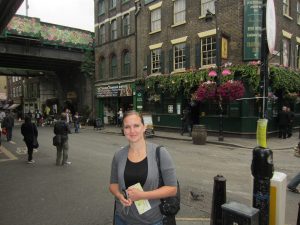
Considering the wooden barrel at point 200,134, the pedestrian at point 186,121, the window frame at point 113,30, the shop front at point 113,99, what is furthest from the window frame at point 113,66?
the wooden barrel at point 200,134

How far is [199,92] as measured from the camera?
54.3 ft

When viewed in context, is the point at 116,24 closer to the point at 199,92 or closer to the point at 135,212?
the point at 199,92

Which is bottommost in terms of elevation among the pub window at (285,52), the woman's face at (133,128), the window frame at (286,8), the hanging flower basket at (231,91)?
the woman's face at (133,128)

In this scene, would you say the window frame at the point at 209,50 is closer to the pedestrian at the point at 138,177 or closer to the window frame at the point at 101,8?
the window frame at the point at 101,8

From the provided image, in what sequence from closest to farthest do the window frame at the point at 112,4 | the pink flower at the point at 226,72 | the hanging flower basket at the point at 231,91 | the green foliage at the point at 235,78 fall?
the hanging flower basket at the point at 231,91
the pink flower at the point at 226,72
the green foliage at the point at 235,78
the window frame at the point at 112,4

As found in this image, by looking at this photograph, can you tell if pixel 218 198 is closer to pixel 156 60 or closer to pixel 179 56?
pixel 179 56

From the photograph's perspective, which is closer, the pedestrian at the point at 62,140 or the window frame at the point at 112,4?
the pedestrian at the point at 62,140

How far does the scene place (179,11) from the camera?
2173 cm

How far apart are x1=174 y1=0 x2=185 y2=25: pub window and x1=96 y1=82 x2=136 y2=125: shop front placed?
6.76m

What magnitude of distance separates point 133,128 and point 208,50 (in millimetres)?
17711

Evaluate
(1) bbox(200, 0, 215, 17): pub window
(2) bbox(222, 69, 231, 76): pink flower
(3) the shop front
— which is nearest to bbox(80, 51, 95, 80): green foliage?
(3) the shop front

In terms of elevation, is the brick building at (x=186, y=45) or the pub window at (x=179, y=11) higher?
the pub window at (x=179, y=11)

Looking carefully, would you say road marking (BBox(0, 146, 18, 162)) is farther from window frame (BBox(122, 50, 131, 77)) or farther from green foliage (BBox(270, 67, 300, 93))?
window frame (BBox(122, 50, 131, 77))

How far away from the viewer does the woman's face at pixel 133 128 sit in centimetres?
284
